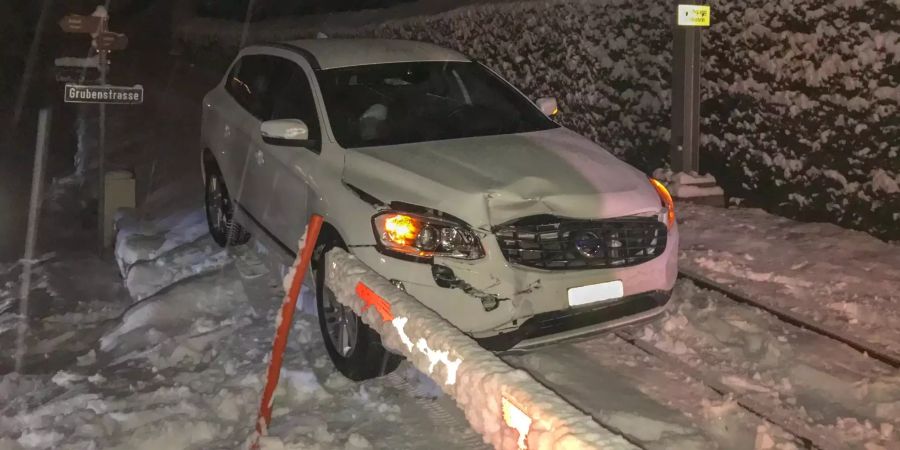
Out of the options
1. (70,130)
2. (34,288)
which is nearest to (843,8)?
(34,288)

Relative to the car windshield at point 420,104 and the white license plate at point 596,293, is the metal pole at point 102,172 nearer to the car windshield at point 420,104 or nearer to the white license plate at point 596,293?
the car windshield at point 420,104

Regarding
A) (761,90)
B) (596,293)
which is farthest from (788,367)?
(761,90)

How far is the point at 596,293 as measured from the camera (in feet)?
13.6

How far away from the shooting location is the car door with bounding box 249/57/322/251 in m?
5.08

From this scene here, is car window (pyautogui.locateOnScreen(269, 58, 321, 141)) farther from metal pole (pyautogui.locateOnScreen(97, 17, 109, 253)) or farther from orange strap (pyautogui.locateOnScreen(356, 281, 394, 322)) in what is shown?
metal pole (pyautogui.locateOnScreen(97, 17, 109, 253))

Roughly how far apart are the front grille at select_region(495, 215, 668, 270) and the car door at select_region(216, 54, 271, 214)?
269cm

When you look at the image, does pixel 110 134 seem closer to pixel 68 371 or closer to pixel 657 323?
pixel 68 371

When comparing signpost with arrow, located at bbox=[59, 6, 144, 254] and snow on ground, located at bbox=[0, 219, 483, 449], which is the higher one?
signpost with arrow, located at bbox=[59, 6, 144, 254]

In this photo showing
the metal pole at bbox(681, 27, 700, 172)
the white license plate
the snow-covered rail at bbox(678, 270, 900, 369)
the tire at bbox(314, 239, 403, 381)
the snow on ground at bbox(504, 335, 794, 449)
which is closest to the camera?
the snow on ground at bbox(504, 335, 794, 449)

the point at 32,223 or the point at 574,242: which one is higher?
the point at 574,242

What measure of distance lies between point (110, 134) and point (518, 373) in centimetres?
1655

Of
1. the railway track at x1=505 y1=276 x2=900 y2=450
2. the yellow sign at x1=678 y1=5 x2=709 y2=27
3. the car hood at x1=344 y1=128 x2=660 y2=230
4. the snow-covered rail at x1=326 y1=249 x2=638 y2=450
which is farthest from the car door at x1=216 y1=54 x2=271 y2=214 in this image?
the yellow sign at x1=678 y1=5 x2=709 y2=27

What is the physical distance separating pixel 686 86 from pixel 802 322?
3430mm

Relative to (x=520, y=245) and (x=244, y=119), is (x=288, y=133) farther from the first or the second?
(x=520, y=245)
